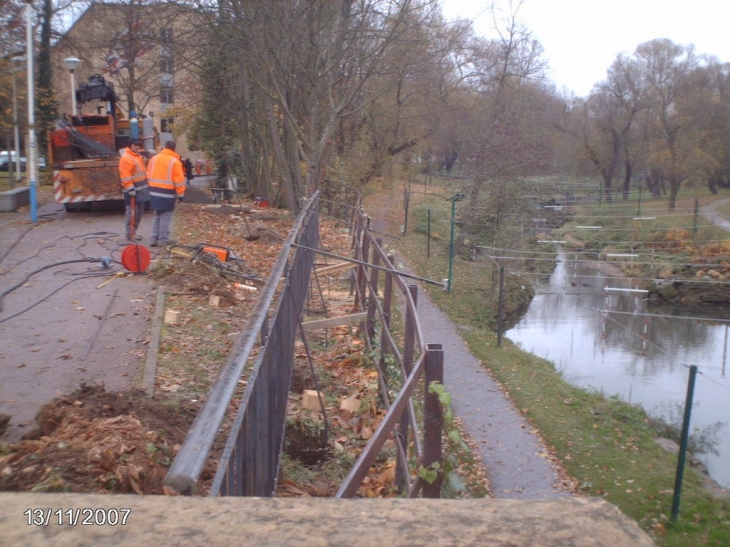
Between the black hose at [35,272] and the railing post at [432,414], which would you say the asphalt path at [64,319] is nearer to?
the black hose at [35,272]

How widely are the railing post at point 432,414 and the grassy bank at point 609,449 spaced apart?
153 inches

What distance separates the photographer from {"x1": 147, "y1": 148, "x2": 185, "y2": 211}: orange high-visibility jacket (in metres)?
12.4

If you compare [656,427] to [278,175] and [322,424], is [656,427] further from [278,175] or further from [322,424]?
[278,175]

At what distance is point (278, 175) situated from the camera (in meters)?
25.5

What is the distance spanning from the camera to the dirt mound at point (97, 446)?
4.09 m

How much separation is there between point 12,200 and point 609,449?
16242 mm

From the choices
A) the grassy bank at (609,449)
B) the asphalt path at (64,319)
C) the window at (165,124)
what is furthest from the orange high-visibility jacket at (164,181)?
the window at (165,124)

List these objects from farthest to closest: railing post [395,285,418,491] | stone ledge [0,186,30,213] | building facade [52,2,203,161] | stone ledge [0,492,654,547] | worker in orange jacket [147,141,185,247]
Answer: building facade [52,2,203,161] < stone ledge [0,186,30,213] < worker in orange jacket [147,141,185,247] < railing post [395,285,418,491] < stone ledge [0,492,654,547]

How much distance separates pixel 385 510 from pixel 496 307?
16661 mm

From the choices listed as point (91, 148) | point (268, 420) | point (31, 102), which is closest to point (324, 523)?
point (268, 420)

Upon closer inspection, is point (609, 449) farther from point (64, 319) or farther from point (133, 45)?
point (133, 45)

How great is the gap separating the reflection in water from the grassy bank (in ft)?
5.14
